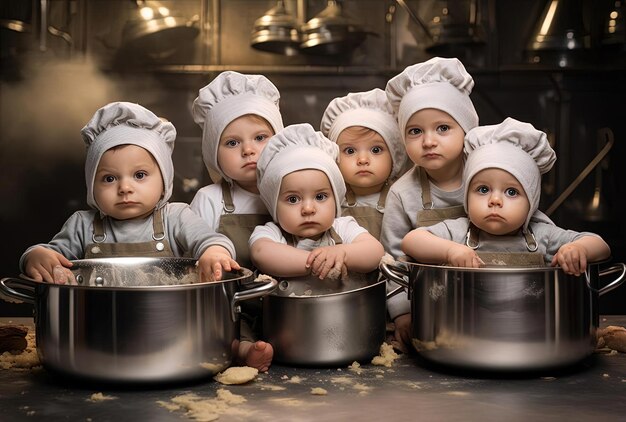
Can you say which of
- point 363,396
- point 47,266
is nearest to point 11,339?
point 47,266

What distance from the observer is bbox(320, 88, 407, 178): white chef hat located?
5.49 feet

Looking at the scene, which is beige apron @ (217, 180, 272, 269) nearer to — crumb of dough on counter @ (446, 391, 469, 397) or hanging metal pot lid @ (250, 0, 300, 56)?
crumb of dough on counter @ (446, 391, 469, 397)

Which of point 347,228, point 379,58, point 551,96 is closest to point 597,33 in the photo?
point 551,96

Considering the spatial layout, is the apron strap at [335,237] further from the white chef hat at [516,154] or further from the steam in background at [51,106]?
the steam in background at [51,106]

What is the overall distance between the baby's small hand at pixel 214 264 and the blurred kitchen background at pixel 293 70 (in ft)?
6.29

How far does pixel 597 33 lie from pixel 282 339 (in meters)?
2.51

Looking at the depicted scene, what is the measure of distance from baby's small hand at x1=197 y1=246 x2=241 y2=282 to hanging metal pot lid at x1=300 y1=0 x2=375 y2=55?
6.36 feet

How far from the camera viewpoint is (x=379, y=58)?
10.7 ft

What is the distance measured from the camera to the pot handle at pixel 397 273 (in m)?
1.33

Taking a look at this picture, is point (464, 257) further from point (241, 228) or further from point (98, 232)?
point (98, 232)

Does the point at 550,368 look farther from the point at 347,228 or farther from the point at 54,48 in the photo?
the point at 54,48

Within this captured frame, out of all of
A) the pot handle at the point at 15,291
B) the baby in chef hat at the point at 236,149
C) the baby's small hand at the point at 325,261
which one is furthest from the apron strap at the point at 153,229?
the baby's small hand at the point at 325,261

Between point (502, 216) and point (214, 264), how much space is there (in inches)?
20.0

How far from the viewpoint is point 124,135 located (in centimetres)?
144
